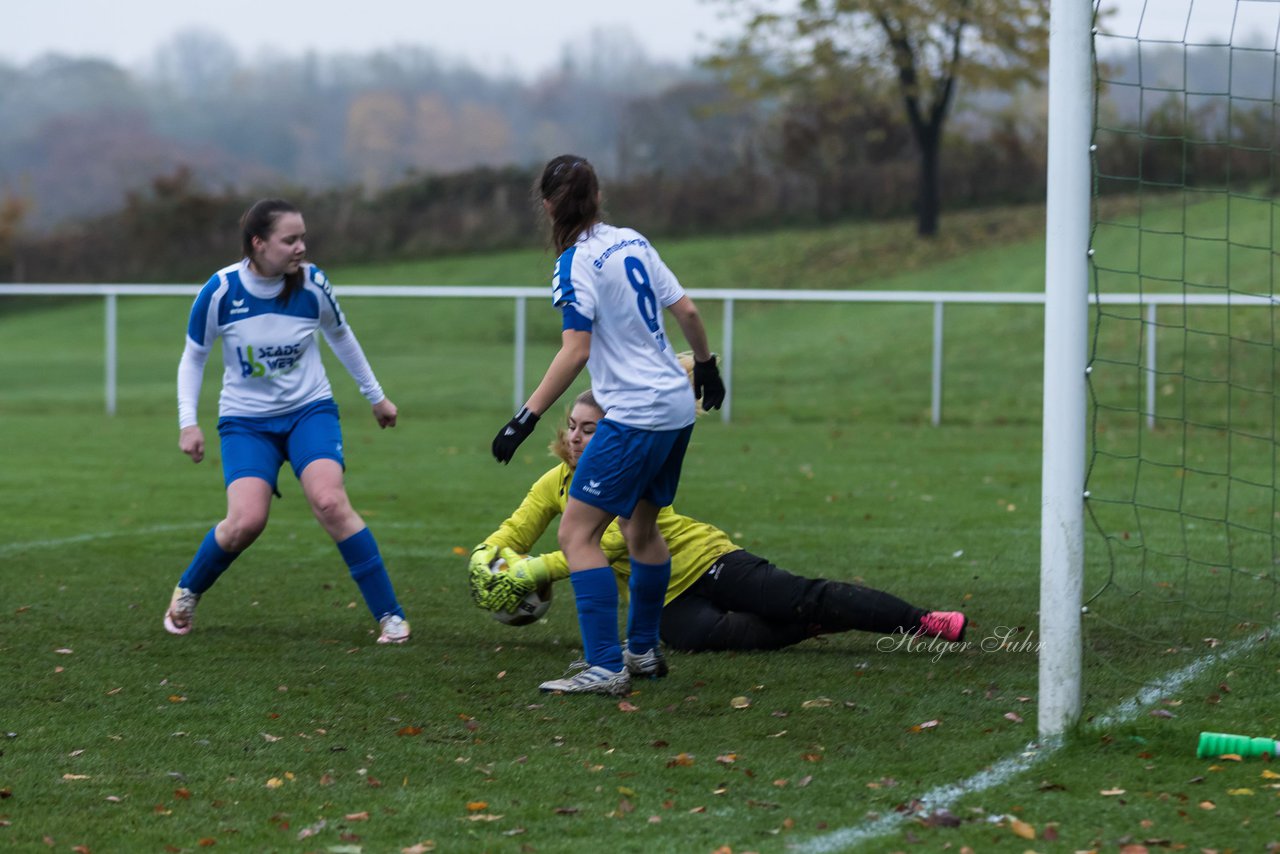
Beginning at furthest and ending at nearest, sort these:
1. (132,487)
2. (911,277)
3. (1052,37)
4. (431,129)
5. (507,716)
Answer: (431,129) → (911,277) → (132,487) → (507,716) → (1052,37)

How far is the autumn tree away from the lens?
90.2ft

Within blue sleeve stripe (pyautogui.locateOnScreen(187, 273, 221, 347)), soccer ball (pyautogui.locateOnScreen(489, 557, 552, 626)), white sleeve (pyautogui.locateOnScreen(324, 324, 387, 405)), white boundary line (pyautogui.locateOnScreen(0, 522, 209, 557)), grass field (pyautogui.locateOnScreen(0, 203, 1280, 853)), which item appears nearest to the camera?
grass field (pyautogui.locateOnScreen(0, 203, 1280, 853))

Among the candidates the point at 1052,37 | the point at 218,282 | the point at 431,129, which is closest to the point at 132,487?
the point at 218,282

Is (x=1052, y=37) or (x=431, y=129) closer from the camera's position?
(x=1052, y=37)

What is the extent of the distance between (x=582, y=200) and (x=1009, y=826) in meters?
2.34

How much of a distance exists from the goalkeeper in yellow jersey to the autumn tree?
77.6 ft

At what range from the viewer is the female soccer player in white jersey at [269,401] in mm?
5672

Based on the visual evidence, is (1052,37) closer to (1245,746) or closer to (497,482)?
(1245,746)

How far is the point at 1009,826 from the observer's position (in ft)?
A: 11.5

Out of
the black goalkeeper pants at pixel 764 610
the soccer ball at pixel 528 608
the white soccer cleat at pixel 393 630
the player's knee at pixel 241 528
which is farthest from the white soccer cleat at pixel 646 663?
the player's knee at pixel 241 528

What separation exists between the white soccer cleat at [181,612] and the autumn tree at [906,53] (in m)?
23.9

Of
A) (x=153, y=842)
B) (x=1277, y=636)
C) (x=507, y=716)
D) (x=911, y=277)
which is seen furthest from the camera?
(x=911, y=277)

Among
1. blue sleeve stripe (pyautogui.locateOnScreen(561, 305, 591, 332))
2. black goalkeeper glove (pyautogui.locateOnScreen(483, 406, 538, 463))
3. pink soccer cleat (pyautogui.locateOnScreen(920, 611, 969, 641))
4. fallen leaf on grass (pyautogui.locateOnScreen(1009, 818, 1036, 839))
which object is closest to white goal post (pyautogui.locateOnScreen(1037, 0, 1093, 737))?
fallen leaf on grass (pyautogui.locateOnScreen(1009, 818, 1036, 839))

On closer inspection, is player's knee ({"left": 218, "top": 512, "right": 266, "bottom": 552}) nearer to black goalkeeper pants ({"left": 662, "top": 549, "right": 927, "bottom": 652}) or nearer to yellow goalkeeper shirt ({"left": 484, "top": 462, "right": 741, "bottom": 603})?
yellow goalkeeper shirt ({"left": 484, "top": 462, "right": 741, "bottom": 603})
